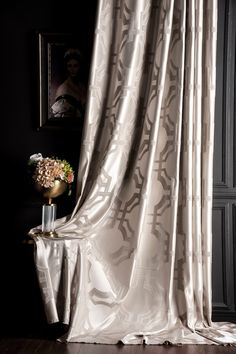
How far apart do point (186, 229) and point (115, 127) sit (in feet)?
2.71

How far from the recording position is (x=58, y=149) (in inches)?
152

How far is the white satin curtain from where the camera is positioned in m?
3.53

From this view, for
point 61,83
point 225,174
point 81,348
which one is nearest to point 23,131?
point 61,83

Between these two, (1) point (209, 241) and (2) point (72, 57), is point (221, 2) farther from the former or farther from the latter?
(1) point (209, 241)

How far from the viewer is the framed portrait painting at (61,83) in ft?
12.6

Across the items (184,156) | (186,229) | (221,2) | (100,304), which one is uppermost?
(221,2)

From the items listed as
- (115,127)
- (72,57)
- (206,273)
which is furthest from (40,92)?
(206,273)

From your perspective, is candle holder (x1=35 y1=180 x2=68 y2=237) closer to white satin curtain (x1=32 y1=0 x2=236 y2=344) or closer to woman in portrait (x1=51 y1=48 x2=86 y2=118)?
white satin curtain (x1=32 y1=0 x2=236 y2=344)

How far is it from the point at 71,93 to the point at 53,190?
30.9 inches

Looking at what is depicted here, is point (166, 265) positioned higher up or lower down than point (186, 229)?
lower down

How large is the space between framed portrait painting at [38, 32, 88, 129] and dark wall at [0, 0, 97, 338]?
0.05m

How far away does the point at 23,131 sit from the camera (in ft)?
12.8

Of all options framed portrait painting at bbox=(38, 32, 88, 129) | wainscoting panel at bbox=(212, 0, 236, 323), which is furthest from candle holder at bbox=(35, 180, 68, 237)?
wainscoting panel at bbox=(212, 0, 236, 323)

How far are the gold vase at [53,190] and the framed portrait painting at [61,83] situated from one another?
1.76 feet
